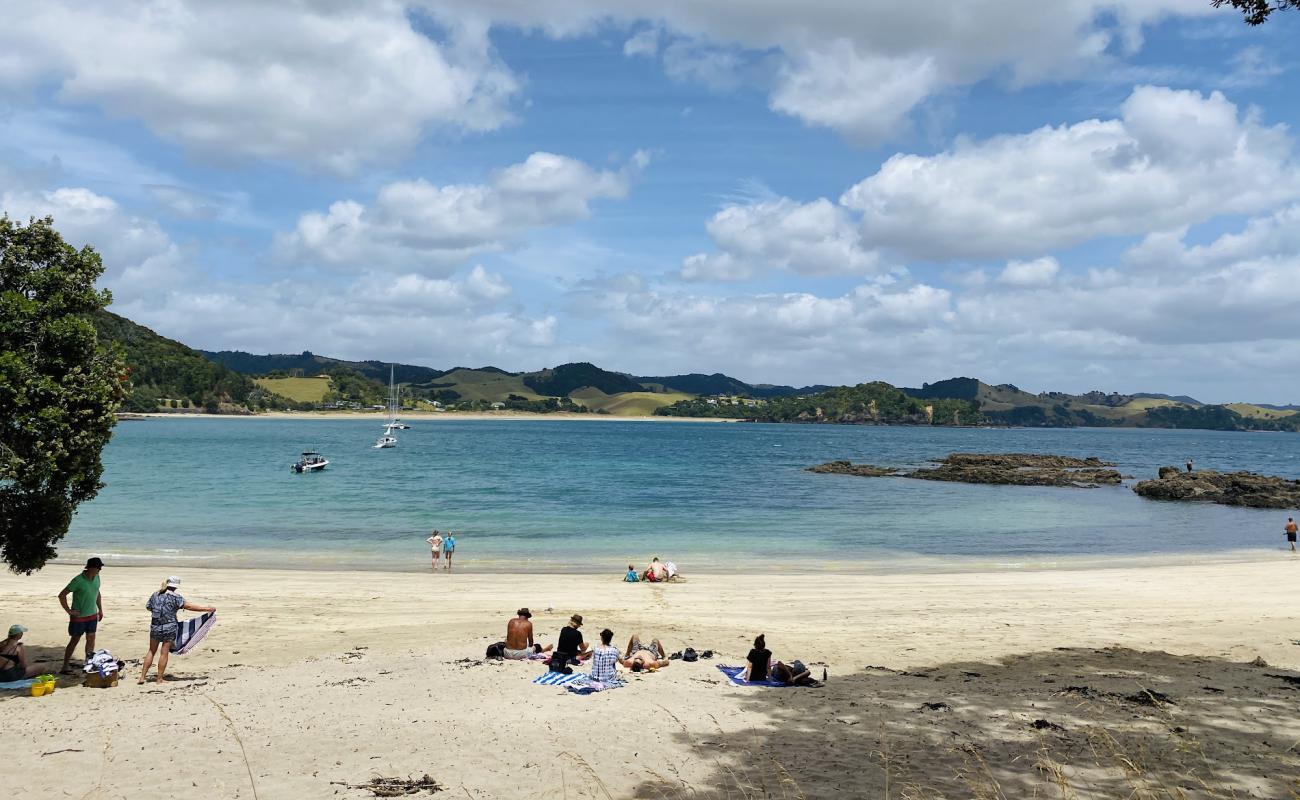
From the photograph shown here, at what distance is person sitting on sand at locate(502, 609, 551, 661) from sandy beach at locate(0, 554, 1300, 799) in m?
0.48

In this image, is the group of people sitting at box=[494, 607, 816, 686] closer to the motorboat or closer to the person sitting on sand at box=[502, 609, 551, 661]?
the person sitting on sand at box=[502, 609, 551, 661]

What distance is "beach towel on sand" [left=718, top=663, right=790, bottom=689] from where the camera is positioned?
13992 millimetres

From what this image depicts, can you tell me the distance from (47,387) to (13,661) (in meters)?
4.92

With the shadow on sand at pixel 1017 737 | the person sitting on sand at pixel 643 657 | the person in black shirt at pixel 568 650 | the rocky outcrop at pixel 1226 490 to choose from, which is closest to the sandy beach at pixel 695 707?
the shadow on sand at pixel 1017 737

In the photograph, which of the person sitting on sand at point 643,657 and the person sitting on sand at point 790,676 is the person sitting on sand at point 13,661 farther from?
the person sitting on sand at point 790,676

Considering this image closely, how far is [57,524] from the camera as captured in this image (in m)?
12.4

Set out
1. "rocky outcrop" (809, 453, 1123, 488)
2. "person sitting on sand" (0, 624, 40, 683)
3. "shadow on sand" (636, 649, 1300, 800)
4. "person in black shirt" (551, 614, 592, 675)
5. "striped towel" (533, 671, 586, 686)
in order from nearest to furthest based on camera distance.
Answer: "shadow on sand" (636, 649, 1300, 800)
"person sitting on sand" (0, 624, 40, 683)
"striped towel" (533, 671, 586, 686)
"person in black shirt" (551, 614, 592, 675)
"rocky outcrop" (809, 453, 1123, 488)

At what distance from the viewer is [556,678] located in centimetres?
1391

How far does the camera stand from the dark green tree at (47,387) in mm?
11133

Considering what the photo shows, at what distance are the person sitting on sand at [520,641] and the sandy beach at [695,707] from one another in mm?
484

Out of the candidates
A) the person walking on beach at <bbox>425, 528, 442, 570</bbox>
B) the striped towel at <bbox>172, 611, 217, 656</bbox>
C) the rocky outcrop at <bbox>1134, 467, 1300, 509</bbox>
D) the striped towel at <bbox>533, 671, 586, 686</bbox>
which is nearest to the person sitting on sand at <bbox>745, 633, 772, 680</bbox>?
the striped towel at <bbox>533, 671, 586, 686</bbox>

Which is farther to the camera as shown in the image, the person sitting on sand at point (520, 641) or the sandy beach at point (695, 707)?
the person sitting on sand at point (520, 641)

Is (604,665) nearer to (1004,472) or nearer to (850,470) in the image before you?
(850,470)

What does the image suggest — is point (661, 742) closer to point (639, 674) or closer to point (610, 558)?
point (639, 674)
